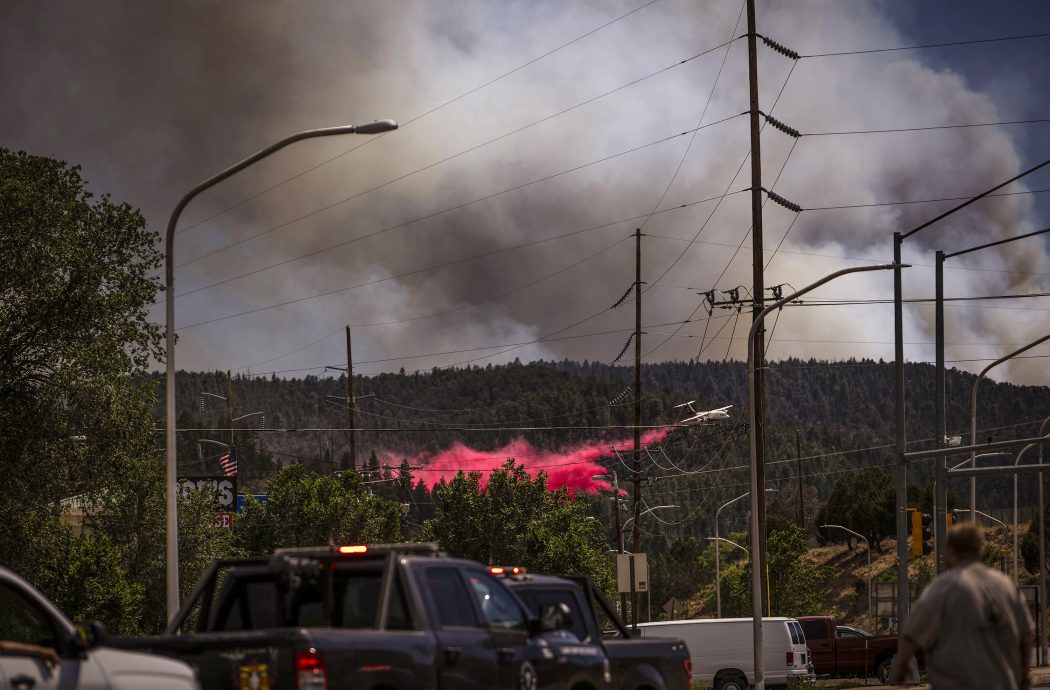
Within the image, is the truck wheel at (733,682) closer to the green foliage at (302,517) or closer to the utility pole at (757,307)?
the utility pole at (757,307)

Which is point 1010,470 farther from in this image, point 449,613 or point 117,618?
Answer: point 117,618

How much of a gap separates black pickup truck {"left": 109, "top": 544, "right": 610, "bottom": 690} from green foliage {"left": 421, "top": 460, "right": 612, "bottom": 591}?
59198 millimetres

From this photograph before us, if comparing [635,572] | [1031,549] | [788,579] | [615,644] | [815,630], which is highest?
[615,644]

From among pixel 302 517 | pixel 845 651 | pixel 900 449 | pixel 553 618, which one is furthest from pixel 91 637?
pixel 302 517

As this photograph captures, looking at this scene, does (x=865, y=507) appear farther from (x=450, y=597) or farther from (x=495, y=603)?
(x=450, y=597)

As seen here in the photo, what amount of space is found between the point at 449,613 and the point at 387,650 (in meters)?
1.43

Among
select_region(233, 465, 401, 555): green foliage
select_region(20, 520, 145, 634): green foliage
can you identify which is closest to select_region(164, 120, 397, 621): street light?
select_region(20, 520, 145, 634): green foliage

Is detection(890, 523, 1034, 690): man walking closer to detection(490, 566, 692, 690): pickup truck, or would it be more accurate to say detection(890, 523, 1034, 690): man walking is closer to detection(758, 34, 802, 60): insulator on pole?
detection(490, 566, 692, 690): pickup truck

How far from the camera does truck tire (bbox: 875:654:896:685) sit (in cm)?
4448

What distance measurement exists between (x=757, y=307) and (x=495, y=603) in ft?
94.0

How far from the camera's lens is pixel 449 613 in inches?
476

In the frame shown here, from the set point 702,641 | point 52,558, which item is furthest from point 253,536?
point 702,641

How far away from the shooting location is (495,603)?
42.3 feet

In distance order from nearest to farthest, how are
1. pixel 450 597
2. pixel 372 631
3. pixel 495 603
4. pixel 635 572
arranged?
1. pixel 372 631
2. pixel 450 597
3. pixel 495 603
4. pixel 635 572
